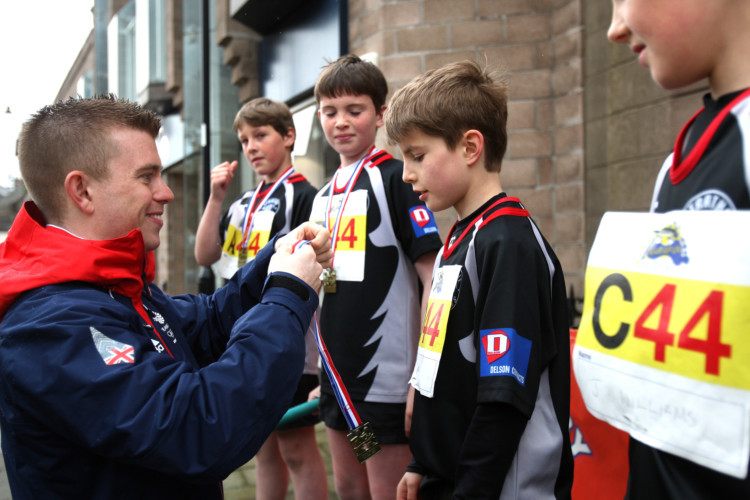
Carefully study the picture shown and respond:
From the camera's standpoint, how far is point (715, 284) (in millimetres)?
924

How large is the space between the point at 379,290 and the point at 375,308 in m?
0.07

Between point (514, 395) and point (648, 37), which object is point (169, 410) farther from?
point (648, 37)

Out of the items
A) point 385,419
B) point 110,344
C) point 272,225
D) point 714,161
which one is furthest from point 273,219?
point 714,161

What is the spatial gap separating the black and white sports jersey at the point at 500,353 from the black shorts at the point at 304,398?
1210 millimetres

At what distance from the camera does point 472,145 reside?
1864mm

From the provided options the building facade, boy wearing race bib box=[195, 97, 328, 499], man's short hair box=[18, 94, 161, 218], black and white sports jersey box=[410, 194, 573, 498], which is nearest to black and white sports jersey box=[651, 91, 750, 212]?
black and white sports jersey box=[410, 194, 573, 498]

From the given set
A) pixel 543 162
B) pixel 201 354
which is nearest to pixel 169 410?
pixel 201 354

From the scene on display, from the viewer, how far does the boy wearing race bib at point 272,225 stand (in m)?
2.93

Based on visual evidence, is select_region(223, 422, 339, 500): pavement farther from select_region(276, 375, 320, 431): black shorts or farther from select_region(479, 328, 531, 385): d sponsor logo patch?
select_region(479, 328, 531, 385): d sponsor logo patch

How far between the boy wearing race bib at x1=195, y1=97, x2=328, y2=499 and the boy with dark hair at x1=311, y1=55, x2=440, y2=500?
0.41 m

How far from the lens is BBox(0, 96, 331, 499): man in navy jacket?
125cm

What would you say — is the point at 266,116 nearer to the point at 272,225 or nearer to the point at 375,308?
the point at 272,225

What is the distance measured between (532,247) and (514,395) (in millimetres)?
380

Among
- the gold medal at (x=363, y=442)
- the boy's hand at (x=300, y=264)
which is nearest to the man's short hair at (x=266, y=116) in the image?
the boy's hand at (x=300, y=264)
